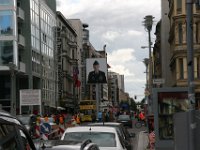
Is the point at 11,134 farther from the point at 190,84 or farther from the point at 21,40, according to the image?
the point at 21,40

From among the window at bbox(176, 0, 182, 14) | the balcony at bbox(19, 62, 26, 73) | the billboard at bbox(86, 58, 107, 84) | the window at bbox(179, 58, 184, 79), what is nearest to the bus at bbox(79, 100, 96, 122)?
the balcony at bbox(19, 62, 26, 73)

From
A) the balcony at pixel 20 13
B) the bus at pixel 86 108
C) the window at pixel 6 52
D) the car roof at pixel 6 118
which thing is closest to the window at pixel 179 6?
the balcony at pixel 20 13

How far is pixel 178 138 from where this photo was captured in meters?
A: 12.8

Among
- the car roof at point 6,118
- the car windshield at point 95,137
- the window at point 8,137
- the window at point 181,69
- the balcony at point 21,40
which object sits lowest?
the car windshield at point 95,137

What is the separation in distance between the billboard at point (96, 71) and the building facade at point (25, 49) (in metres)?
17.2

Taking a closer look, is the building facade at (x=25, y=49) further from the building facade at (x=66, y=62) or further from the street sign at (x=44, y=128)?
the street sign at (x=44, y=128)

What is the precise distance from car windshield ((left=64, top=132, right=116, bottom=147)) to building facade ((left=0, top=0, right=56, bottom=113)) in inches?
1571

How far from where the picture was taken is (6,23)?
2391 inches

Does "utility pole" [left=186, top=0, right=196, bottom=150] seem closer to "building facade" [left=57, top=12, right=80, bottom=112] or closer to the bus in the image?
the bus

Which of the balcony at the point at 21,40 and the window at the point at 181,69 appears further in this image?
the balcony at the point at 21,40

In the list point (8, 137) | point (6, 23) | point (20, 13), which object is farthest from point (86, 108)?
point (8, 137)

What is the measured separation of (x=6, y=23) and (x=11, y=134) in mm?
57219

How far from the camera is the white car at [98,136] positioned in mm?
12414

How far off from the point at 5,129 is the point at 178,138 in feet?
28.6
